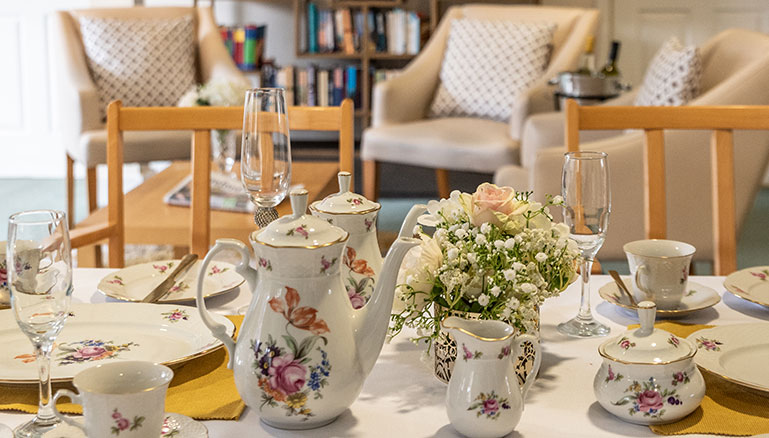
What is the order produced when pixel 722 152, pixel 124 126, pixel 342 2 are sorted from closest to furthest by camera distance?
pixel 722 152 < pixel 124 126 < pixel 342 2

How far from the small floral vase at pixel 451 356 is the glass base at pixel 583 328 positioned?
158 mm

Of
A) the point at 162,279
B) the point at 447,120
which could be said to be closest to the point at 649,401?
the point at 162,279

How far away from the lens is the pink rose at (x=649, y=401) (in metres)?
0.84

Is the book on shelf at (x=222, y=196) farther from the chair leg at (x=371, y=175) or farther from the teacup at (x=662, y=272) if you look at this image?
the teacup at (x=662, y=272)

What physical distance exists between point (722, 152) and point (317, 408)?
1047mm

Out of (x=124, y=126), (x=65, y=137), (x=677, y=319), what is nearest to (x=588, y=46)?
(x=65, y=137)

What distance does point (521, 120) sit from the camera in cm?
362

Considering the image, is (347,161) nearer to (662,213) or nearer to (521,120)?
(662,213)

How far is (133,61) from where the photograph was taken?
4023 mm

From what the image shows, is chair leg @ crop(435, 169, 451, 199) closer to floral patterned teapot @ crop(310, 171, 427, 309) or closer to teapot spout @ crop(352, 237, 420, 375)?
floral patterned teapot @ crop(310, 171, 427, 309)

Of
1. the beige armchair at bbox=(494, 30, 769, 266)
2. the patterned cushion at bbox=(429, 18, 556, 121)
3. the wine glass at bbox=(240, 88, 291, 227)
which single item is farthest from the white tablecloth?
the patterned cushion at bbox=(429, 18, 556, 121)

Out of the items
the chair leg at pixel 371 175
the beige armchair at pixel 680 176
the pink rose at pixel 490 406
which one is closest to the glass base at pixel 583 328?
the pink rose at pixel 490 406

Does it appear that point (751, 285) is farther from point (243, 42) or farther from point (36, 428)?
point (243, 42)

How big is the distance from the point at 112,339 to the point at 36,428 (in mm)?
245
